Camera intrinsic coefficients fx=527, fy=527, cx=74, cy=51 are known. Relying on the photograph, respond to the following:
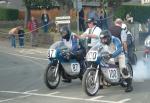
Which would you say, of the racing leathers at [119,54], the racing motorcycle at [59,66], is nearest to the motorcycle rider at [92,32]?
the racing motorcycle at [59,66]

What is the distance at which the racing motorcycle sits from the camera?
13.5 meters

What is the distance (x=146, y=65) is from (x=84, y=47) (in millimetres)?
4300

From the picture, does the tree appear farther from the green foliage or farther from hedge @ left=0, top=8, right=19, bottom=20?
hedge @ left=0, top=8, right=19, bottom=20

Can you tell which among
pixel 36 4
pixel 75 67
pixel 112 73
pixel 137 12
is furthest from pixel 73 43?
pixel 137 12

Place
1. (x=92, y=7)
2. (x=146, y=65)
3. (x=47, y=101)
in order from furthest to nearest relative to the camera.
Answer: (x=92, y=7) → (x=146, y=65) → (x=47, y=101)

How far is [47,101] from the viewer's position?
11742mm

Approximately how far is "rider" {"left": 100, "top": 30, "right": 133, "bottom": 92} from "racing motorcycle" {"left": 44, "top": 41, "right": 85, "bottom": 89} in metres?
1.43

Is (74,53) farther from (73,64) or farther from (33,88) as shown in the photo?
(33,88)

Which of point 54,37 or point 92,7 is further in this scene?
point 92,7

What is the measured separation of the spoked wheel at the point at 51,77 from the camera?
44.2 ft

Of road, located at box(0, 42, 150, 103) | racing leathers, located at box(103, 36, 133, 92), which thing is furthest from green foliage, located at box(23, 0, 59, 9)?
racing leathers, located at box(103, 36, 133, 92)

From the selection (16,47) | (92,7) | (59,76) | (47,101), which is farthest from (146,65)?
(92,7)

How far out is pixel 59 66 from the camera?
1380cm

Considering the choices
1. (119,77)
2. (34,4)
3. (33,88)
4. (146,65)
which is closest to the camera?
(119,77)
